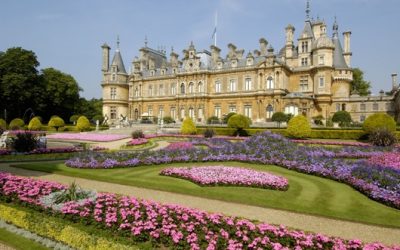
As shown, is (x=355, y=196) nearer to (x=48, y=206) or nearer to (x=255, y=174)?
(x=255, y=174)

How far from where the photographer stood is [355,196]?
32.5 feet

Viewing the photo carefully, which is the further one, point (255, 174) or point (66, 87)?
point (66, 87)

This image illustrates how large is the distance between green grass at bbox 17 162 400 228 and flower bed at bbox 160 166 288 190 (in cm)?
29

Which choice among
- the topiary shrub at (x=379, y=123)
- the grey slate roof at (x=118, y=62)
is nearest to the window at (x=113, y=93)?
the grey slate roof at (x=118, y=62)

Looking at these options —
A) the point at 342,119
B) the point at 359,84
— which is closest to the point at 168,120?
the point at 342,119

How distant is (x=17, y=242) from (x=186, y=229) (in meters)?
3.54

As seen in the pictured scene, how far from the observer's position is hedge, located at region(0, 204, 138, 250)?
5.82 meters

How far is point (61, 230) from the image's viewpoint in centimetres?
636

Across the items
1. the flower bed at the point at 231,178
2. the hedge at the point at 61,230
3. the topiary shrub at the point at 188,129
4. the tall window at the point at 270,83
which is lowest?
the hedge at the point at 61,230

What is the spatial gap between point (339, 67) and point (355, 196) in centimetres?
3971

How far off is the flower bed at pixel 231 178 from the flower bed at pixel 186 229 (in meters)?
4.17

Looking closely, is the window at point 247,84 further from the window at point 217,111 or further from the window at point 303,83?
the window at point 303,83

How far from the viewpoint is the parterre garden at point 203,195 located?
5969 millimetres

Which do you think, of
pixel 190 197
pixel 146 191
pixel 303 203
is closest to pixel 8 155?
pixel 146 191
